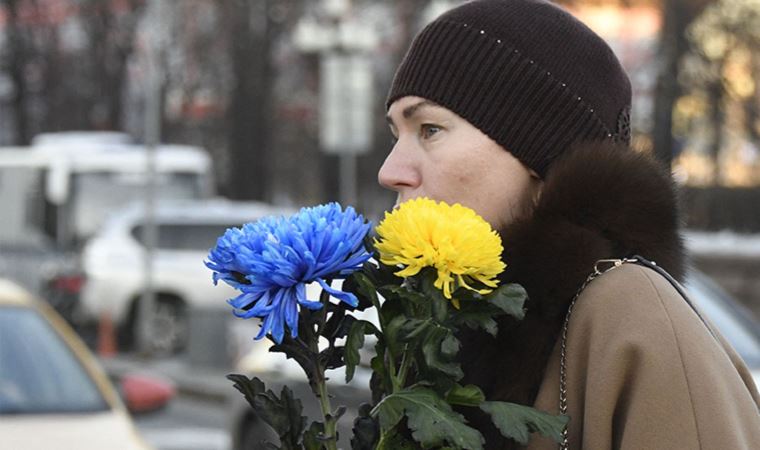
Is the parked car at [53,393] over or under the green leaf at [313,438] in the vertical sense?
under

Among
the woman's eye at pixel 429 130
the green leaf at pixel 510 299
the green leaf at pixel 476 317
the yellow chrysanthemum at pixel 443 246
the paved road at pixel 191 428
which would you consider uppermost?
the woman's eye at pixel 429 130

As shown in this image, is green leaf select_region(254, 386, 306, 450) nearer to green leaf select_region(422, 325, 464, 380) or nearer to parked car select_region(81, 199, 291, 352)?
green leaf select_region(422, 325, 464, 380)

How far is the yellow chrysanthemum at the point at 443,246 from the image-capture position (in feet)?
6.37

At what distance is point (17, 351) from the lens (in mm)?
6090

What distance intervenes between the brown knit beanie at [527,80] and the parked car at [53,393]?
130 inches

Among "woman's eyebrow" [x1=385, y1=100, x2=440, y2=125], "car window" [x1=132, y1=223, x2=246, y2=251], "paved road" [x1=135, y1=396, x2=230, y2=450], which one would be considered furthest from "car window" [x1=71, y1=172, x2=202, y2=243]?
"woman's eyebrow" [x1=385, y1=100, x2=440, y2=125]

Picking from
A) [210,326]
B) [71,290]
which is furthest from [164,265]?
[210,326]

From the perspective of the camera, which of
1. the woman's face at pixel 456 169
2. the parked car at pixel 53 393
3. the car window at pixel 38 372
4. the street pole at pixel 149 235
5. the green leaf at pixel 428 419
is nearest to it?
the green leaf at pixel 428 419

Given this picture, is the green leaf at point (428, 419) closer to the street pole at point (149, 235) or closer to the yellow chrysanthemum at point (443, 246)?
the yellow chrysanthemum at point (443, 246)

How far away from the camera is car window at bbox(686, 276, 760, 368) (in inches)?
295

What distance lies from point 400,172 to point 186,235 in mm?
19696

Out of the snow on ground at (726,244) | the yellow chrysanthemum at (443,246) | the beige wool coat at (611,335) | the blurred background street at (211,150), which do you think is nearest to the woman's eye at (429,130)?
the beige wool coat at (611,335)

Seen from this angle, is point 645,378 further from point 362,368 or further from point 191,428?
point 191,428

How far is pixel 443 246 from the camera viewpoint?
1939 mm
